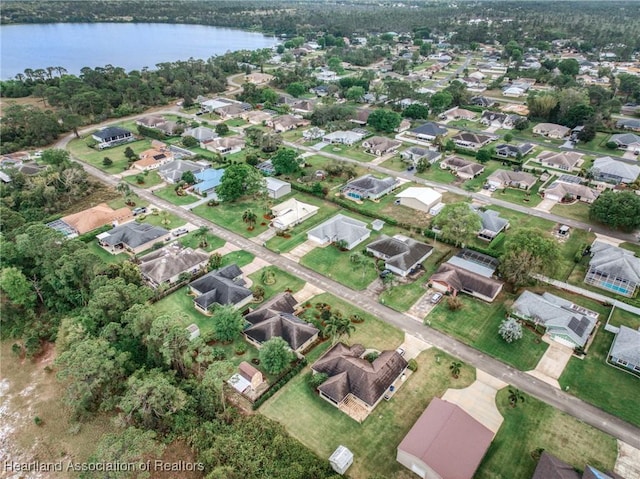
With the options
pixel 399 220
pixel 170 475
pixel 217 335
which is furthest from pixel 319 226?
pixel 170 475

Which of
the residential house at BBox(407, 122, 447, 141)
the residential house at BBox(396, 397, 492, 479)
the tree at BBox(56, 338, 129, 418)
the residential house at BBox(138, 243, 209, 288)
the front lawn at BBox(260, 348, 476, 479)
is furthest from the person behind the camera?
the residential house at BBox(407, 122, 447, 141)

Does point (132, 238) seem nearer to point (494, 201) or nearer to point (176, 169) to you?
point (176, 169)

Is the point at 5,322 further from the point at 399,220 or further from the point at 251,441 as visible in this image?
the point at 399,220

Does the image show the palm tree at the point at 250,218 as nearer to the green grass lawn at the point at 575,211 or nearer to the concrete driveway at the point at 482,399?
the concrete driveway at the point at 482,399

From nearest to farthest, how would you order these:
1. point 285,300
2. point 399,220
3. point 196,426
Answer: point 196,426
point 285,300
point 399,220

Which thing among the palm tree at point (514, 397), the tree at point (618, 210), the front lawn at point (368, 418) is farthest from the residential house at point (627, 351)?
the tree at point (618, 210)

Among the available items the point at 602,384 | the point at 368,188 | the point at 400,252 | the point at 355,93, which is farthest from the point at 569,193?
the point at 355,93

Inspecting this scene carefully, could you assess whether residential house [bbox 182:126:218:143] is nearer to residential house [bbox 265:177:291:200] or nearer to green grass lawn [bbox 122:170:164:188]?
green grass lawn [bbox 122:170:164:188]

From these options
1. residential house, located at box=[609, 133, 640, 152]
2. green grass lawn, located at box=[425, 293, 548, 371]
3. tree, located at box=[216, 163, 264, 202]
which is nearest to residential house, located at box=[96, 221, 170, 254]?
tree, located at box=[216, 163, 264, 202]
